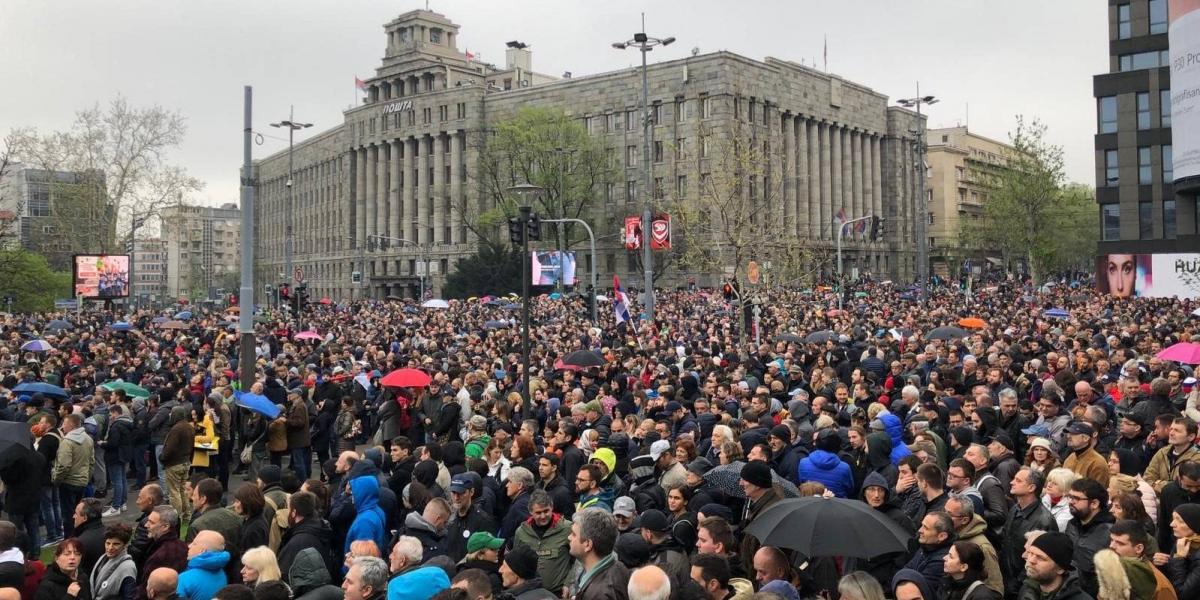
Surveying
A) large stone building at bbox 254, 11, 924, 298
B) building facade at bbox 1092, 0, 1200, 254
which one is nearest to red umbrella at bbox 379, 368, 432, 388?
building facade at bbox 1092, 0, 1200, 254

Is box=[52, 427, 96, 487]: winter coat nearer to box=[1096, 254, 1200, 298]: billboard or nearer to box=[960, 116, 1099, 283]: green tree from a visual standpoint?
box=[1096, 254, 1200, 298]: billboard

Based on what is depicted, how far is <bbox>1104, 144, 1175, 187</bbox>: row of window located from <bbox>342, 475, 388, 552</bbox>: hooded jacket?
5502cm

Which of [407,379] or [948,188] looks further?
[948,188]

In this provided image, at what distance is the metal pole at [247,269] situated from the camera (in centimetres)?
1659

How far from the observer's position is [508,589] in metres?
6.28

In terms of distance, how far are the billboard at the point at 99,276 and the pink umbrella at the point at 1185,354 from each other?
41.3m

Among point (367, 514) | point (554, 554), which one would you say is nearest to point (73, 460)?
point (367, 514)

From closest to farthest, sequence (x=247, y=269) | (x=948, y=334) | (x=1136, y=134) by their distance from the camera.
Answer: (x=247, y=269) < (x=948, y=334) < (x=1136, y=134)

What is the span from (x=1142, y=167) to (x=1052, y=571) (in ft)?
187

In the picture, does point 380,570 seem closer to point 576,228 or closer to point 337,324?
point 337,324

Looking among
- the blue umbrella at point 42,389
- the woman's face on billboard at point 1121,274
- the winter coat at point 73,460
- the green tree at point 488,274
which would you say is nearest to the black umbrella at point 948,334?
the winter coat at point 73,460

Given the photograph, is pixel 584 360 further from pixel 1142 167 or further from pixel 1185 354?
pixel 1142 167

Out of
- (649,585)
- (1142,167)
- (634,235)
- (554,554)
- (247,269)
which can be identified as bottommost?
(554,554)

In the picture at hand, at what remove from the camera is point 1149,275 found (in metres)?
48.5
